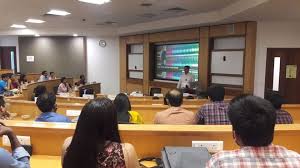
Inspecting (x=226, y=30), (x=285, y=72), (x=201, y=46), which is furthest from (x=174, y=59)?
(x=285, y=72)

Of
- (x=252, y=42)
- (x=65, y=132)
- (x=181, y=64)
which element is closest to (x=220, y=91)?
(x=65, y=132)

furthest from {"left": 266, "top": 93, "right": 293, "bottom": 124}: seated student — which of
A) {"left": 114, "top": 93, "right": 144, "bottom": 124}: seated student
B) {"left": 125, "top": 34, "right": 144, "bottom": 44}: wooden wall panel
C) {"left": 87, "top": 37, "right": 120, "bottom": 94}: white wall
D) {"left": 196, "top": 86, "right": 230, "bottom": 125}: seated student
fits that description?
{"left": 87, "top": 37, "right": 120, "bottom": 94}: white wall

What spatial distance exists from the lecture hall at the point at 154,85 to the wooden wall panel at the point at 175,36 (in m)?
0.03

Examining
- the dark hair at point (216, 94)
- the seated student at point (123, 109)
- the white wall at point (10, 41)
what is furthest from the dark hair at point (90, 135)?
the white wall at point (10, 41)

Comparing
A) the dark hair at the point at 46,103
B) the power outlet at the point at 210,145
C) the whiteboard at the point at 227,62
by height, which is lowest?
the power outlet at the point at 210,145

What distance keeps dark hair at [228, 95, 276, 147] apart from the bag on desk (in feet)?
1.80

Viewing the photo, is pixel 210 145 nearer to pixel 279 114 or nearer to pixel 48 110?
pixel 279 114

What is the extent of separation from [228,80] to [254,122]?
6.51 m

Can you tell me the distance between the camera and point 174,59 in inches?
383

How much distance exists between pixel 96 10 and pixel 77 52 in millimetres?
5812

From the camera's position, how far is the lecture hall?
59.3 inches

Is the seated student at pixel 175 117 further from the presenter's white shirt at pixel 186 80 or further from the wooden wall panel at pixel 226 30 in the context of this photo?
the presenter's white shirt at pixel 186 80

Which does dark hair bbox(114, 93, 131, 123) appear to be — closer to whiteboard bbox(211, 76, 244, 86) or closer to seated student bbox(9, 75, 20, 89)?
whiteboard bbox(211, 76, 244, 86)

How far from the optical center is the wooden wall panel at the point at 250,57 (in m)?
6.63
